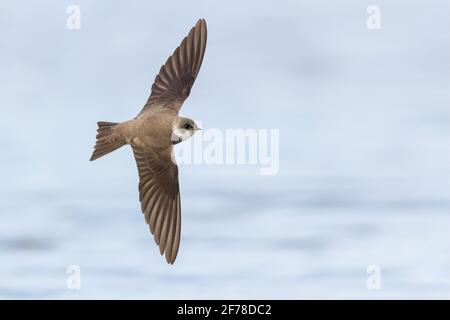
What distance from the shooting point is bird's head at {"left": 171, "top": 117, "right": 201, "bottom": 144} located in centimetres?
610

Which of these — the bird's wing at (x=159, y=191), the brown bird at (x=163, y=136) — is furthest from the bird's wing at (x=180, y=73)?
the bird's wing at (x=159, y=191)

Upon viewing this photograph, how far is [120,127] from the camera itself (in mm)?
6230

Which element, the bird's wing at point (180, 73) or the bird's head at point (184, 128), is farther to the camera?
A: the bird's wing at point (180, 73)

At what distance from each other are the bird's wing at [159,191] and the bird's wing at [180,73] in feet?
1.50

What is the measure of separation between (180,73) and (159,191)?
1111 mm

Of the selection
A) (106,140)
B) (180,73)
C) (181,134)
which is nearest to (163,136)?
(181,134)

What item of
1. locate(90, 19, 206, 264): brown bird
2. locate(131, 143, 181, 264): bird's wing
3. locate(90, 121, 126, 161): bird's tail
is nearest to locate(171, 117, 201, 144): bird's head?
locate(90, 19, 206, 264): brown bird

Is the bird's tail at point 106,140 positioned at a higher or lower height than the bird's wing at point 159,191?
higher

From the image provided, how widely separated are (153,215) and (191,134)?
2.70ft

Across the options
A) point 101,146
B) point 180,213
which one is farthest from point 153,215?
point 101,146

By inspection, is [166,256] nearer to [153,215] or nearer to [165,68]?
[153,215]

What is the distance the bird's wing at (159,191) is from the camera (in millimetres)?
6371

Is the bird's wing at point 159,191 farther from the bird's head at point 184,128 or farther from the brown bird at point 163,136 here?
the bird's head at point 184,128
